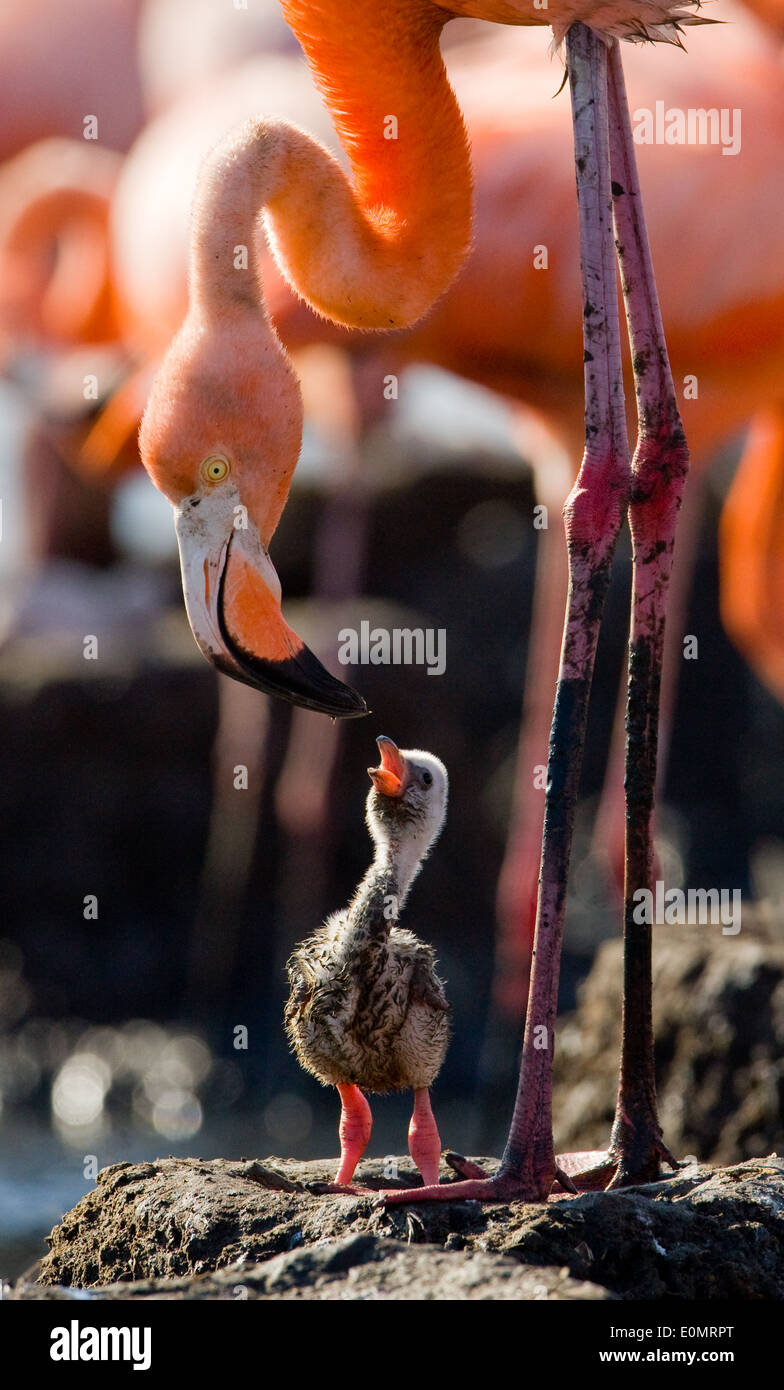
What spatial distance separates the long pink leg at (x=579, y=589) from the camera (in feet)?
9.05

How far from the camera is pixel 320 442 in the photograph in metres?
8.85

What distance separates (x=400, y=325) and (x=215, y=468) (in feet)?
2.06

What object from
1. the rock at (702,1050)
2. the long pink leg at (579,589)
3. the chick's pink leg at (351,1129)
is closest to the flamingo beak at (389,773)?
the long pink leg at (579,589)

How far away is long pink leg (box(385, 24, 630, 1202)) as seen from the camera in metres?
2.76

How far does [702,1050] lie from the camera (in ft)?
15.8

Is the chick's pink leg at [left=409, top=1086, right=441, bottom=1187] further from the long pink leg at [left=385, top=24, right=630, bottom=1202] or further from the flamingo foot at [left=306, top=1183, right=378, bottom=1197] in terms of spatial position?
the long pink leg at [left=385, top=24, right=630, bottom=1202]

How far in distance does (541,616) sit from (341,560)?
79.6 inches

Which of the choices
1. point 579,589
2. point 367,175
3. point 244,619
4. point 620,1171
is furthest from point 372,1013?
point 367,175

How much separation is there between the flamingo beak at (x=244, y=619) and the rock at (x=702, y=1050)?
225 centimetres

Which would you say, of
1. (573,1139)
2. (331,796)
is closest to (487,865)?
(331,796)

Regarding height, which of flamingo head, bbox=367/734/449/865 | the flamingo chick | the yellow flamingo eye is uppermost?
the yellow flamingo eye

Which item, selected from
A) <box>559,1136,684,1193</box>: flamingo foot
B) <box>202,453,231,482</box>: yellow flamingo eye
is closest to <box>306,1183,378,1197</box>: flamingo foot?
<box>559,1136,684,1193</box>: flamingo foot

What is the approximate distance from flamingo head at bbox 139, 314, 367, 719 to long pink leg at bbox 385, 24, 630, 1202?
1.29ft
